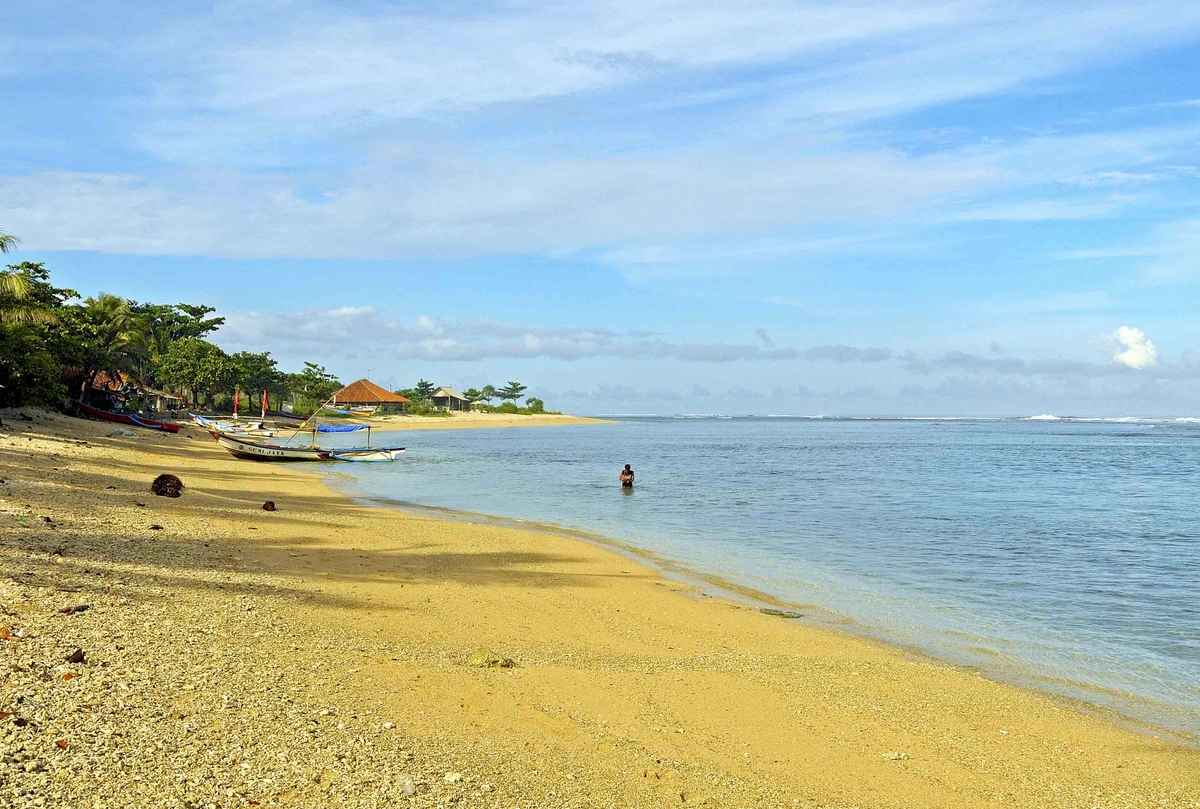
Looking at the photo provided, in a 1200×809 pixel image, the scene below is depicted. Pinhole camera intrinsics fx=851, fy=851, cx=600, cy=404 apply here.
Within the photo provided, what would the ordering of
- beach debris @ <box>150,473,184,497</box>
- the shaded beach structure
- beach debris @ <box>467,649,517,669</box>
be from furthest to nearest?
1. the shaded beach structure
2. beach debris @ <box>150,473,184,497</box>
3. beach debris @ <box>467,649,517,669</box>

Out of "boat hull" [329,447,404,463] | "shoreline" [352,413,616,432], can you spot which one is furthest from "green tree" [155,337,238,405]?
"boat hull" [329,447,404,463]

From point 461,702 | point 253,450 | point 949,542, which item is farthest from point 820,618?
point 253,450

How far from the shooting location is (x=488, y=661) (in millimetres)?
8250

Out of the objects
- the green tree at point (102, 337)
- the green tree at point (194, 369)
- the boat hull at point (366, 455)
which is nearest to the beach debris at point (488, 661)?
the boat hull at point (366, 455)

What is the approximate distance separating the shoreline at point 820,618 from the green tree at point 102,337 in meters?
33.2

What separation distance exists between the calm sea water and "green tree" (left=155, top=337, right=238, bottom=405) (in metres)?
37.7

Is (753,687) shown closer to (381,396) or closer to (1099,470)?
(1099,470)

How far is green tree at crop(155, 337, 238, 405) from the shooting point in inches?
2916

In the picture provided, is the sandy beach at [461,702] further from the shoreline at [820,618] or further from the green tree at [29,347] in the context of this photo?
the green tree at [29,347]

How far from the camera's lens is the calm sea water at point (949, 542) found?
11203mm

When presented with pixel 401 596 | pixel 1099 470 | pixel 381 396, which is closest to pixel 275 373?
pixel 381 396

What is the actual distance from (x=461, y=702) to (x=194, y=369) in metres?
75.4

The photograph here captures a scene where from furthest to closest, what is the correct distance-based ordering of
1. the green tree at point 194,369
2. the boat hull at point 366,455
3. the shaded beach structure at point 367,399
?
the shaded beach structure at point 367,399
the green tree at point 194,369
the boat hull at point 366,455

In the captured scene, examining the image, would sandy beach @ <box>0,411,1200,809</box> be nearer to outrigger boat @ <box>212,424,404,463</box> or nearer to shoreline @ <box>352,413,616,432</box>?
outrigger boat @ <box>212,424,404,463</box>
